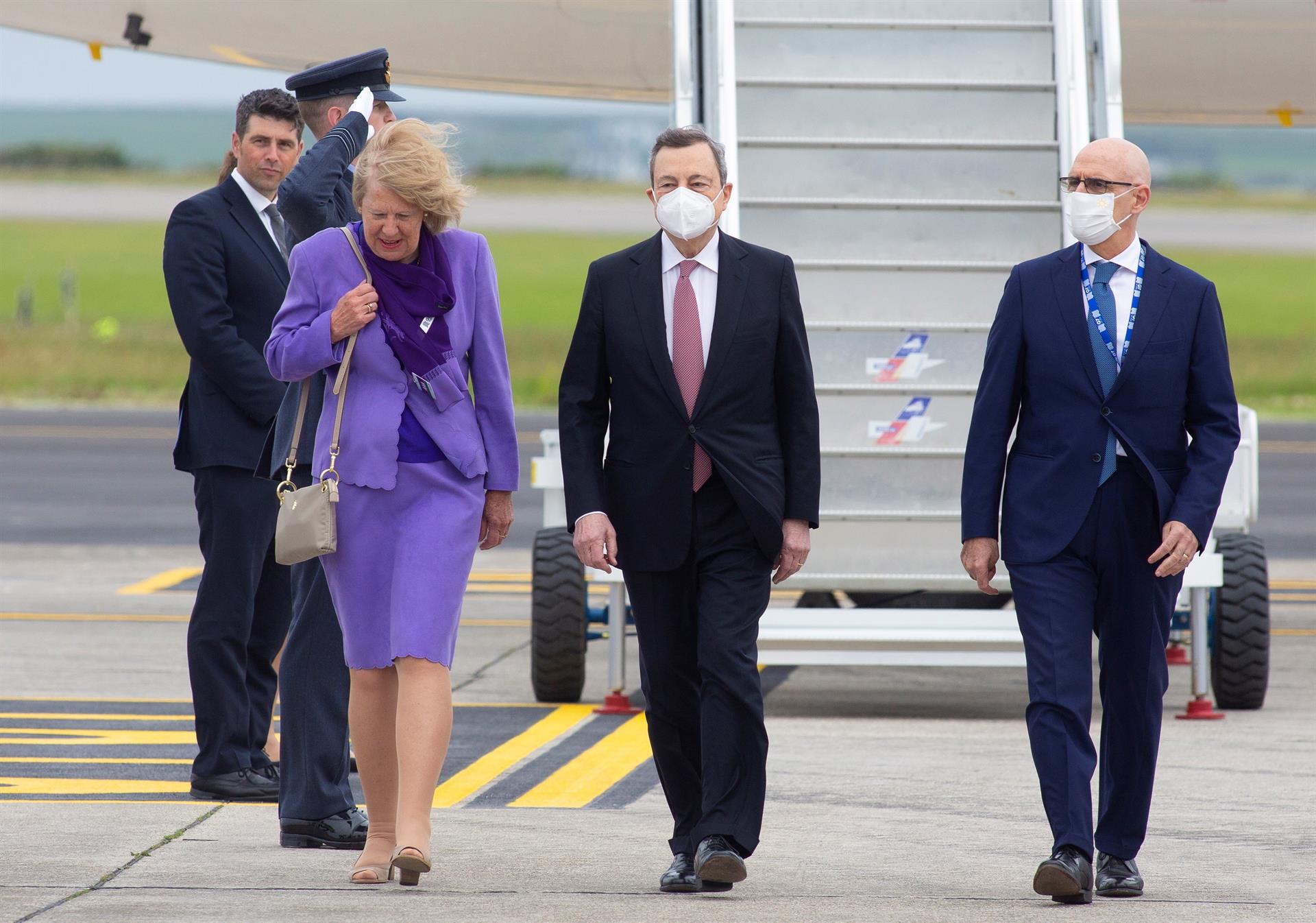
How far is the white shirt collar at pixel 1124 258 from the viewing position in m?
5.11

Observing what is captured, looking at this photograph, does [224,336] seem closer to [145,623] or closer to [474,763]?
[474,763]

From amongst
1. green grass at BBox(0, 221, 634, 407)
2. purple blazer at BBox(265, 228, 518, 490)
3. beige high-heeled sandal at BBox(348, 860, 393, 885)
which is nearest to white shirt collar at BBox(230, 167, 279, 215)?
purple blazer at BBox(265, 228, 518, 490)

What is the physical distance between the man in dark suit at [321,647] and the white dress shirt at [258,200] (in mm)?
854

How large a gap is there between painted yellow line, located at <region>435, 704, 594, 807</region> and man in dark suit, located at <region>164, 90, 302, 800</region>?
593mm

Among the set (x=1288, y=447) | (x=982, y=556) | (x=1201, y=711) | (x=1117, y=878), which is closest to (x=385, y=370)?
(x=982, y=556)

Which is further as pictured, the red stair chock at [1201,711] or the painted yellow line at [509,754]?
the red stair chock at [1201,711]

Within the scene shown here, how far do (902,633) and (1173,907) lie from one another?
295 centimetres

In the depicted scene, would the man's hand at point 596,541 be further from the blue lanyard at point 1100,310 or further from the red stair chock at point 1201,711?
the red stair chock at point 1201,711

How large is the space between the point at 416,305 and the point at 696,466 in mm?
833

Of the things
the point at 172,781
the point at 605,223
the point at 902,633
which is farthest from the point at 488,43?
the point at 605,223

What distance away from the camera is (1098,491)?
16.4ft

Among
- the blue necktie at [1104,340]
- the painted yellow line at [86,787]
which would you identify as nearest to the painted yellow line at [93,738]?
the painted yellow line at [86,787]

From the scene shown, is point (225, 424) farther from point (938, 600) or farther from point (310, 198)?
point (938, 600)

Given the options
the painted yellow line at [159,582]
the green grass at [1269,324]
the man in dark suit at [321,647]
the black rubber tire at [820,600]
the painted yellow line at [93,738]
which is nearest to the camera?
the man in dark suit at [321,647]
